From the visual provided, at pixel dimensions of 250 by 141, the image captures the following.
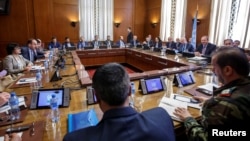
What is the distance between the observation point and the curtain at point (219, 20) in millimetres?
5879

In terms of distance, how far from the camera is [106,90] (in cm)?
80

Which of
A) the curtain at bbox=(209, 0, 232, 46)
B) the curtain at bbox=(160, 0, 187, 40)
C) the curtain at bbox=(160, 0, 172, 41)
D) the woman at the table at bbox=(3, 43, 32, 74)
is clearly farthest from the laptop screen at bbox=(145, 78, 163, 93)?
the curtain at bbox=(160, 0, 172, 41)

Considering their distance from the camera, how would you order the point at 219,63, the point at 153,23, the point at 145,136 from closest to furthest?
the point at 145,136 < the point at 219,63 < the point at 153,23

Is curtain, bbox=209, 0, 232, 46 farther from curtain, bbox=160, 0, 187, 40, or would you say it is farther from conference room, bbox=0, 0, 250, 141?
curtain, bbox=160, 0, 187, 40

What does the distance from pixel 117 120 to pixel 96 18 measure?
Result: 29.7 feet

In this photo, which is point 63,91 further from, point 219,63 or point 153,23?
point 153,23

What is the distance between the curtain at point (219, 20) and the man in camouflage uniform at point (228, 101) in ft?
18.3

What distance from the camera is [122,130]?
732 mm

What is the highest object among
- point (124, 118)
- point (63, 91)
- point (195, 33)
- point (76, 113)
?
point (195, 33)

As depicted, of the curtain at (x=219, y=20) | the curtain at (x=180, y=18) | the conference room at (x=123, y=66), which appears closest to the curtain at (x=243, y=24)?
the conference room at (x=123, y=66)

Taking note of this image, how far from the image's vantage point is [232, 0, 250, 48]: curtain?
206 inches

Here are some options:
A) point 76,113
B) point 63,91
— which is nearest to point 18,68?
point 63,91

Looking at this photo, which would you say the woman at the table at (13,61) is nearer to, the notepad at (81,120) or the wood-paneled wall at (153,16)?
the notepad at (81,120)

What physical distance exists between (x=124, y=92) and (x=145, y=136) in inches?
8.1
